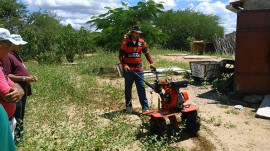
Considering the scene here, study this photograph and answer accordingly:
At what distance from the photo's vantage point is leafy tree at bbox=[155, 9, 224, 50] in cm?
3286

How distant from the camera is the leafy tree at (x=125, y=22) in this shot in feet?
44.2

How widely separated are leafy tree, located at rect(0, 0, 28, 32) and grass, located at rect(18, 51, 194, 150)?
17797mm

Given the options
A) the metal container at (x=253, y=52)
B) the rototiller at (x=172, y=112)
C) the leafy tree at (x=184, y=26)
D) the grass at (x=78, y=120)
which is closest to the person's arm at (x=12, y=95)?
the grass at (x=78, y=120)

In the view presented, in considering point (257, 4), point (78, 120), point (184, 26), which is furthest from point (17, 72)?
point (184, 26)

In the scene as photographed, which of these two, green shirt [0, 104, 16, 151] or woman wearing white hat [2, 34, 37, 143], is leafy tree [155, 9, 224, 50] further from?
green shirt [0, 104, 16, 151]

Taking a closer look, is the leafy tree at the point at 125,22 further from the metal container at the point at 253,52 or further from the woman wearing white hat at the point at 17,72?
the woman wearing white hat at the point at 17,72

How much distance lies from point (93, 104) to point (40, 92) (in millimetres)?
1417

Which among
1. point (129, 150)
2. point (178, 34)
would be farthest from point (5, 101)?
point (178, 34)

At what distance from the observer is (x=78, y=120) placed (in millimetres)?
6008

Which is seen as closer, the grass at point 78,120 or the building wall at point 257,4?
the grass at point 78,120

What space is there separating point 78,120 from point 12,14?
1034 inches

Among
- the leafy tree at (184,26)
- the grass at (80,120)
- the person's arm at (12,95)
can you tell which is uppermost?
the leafy tree at (184,26)

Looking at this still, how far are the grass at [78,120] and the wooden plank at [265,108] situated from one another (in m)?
3.08

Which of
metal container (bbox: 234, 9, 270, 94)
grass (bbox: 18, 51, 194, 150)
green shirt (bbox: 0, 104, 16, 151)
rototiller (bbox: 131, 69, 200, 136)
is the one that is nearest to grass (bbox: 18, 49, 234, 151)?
grass (bbox: 18, 51, 194, 150)
